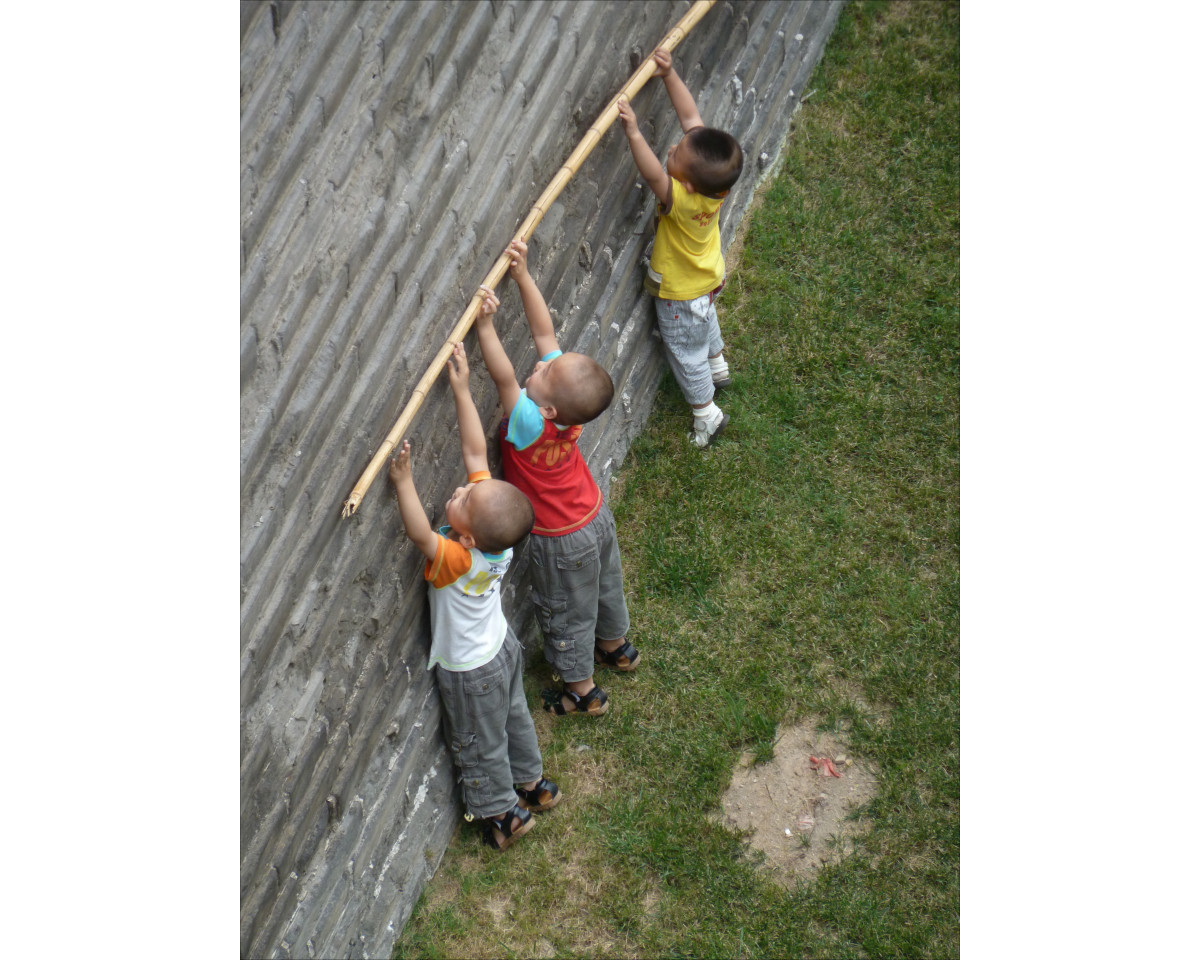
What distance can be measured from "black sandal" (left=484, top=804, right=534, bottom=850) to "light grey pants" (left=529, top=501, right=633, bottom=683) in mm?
585

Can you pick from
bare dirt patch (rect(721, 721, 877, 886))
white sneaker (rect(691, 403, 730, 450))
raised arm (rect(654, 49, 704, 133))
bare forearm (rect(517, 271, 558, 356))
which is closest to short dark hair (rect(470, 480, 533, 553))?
bare forearm (rect(517, 271, 558, 356))

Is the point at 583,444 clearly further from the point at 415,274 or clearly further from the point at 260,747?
the point at 260,747

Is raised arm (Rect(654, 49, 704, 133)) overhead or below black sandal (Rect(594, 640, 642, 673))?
overhead

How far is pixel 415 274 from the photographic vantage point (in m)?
3.87

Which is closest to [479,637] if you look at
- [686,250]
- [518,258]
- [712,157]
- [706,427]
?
[518,258]

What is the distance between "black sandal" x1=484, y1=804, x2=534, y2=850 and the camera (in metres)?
4.75

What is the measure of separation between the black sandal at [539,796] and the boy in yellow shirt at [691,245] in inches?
71.6

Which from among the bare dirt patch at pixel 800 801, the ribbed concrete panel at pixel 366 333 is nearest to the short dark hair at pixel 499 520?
the ribbed concrete panel at pixel 366 333

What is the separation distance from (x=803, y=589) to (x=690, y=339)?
1272mm

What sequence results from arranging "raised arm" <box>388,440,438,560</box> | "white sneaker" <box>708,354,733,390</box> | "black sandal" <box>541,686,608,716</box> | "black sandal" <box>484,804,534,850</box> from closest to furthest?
"raised arm" <box>388,440,438,560</box>, "black sandal" <box>484,804,534,850</box>, "black sandal" <box>541,686,608,716</box>, "white sneaker" <box>708,354,733,390</box>

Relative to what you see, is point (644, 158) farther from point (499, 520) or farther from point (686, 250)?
point (499, 520)

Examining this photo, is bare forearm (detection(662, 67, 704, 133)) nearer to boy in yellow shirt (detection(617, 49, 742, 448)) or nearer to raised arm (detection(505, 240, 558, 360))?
boy in yellow shirt (detection(617, 49, 742, 448))

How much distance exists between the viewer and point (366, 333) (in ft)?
12.1

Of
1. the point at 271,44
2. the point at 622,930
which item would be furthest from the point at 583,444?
the point at 271,44
